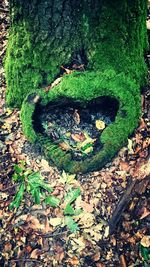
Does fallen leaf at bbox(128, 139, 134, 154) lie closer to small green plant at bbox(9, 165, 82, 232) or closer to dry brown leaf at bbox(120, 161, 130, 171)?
dry brown leaf at bbox(120, 161, 130, 171)

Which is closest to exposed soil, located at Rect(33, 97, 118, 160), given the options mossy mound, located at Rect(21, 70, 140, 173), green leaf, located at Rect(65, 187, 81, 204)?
mossy mound, located at Rect(21, 70, 140, 173)

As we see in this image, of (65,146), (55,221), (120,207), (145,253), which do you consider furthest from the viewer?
(65,146)

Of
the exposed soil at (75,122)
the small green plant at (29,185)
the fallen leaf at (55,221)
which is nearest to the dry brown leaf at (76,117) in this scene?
the exposed soil at (75,122)

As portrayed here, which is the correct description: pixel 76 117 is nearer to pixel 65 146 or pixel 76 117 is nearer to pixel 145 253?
pixel 65 146

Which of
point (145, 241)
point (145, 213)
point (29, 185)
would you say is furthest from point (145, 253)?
point (29, 185)

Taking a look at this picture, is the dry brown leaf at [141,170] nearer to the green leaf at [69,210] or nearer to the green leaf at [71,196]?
the green leaf at [71,196]

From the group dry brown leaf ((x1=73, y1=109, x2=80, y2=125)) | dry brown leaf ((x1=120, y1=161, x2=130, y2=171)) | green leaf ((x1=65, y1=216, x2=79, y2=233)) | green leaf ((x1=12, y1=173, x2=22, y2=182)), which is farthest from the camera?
dry brown leaf ((x1=73, y1=109, x2=80, y2=125))
